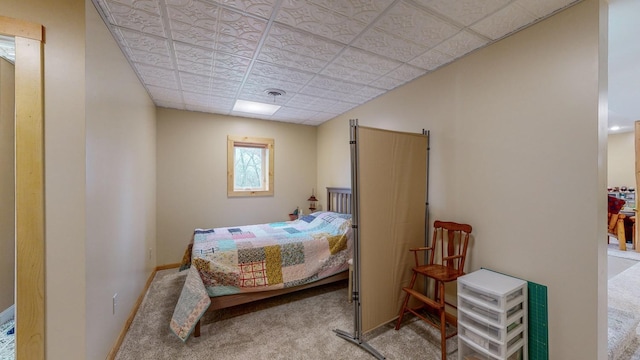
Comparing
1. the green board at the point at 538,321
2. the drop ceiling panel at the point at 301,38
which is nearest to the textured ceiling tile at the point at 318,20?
the drop ceiling panel at the point at 301,38

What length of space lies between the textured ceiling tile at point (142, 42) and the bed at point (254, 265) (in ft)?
6.38

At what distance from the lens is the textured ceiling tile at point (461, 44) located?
1963 mm

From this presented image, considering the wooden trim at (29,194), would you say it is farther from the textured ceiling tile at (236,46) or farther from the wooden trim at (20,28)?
the textured ceiling tile at (236,46)

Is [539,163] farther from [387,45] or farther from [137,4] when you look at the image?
[137,4]

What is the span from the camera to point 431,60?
2.36 meters

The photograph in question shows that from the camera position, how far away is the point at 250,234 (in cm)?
323

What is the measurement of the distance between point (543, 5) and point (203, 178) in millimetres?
4471

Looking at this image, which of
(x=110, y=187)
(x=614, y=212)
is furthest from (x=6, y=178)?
(x=614, y=212)

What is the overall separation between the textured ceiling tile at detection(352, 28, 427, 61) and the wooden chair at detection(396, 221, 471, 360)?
166 centimetres

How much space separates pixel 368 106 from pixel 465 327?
2.88m

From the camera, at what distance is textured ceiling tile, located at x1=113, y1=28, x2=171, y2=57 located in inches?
74.6

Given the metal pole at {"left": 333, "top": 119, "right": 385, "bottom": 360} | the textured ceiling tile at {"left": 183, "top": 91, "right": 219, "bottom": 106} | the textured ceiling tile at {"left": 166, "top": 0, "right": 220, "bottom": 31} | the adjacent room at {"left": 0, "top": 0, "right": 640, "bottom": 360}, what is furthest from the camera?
the textured ceiling tile at {"left": 183, "top": 91, "right": 219, "bottom": 106}

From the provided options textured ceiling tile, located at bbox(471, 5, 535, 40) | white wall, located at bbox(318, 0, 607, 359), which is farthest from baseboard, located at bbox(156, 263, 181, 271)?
textured ceiling tile, located at bbox(471, 5, 535, 40)

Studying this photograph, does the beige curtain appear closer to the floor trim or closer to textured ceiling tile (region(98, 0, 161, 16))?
textured ceiling tile (region(98, 0, 161, 16))
